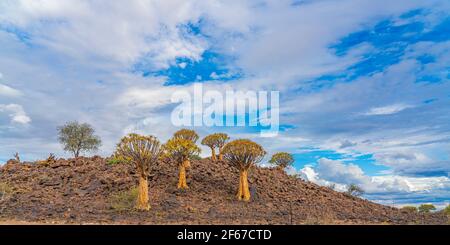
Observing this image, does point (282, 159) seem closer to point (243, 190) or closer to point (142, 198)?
point (243, 190)

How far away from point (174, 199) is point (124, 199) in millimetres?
3106

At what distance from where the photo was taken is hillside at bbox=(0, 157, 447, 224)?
21422 mm

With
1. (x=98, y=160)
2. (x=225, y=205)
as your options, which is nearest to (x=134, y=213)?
(x=225, y=205)

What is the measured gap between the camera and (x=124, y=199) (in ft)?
79.3

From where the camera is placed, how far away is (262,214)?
23.5 meters

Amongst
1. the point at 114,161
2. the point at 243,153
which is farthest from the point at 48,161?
the point at 243,153

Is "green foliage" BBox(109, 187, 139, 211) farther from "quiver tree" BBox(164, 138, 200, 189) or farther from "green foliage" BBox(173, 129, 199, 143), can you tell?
"green foliage" BBox(173, 129, 199, 143)

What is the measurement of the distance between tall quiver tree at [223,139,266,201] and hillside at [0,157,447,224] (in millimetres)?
1080

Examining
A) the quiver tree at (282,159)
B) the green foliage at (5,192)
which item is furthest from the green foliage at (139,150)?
the quiver tree at (282,159)

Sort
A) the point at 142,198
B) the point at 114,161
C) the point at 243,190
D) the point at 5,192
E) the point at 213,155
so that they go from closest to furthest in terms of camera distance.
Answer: the point at 142,198, the point at 5,192, the point at 243,190, the point at 114,161, the point at 213,155

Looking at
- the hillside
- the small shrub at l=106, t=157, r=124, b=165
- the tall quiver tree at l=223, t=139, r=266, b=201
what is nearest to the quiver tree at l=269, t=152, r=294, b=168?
the hillside

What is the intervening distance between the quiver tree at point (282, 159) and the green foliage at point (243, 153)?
11.2 meters
